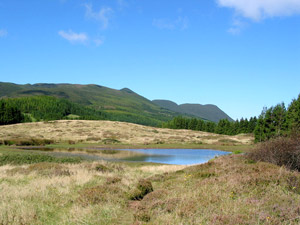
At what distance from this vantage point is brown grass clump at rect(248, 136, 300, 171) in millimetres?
16312

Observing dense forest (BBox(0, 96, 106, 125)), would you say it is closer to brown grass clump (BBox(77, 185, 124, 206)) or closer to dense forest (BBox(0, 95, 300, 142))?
dense forest (BBox(0, 95, 300, 142))

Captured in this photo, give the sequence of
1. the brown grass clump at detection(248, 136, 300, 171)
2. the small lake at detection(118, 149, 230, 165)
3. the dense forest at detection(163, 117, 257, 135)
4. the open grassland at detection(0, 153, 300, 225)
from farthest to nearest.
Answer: the dense forest at detection(163, 117, 257, 135)
the small lake at detection(118, 149, 230, 165)
the brown grass clump at detection(248, 136, 300, 171)
the open grassland at detection(0, 153, 300, 225)

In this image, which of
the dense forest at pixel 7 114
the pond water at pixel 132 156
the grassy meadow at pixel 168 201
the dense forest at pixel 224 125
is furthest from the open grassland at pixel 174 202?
the dense forest at pixel 224 125

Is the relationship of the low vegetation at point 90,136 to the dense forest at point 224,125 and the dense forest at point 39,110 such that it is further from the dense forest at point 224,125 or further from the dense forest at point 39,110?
the dense forest at point 224,125

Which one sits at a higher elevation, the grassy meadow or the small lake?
the grassy meadow

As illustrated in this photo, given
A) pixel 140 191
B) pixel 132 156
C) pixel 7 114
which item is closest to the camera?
pixel 140 191

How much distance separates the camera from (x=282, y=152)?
16.9 meters

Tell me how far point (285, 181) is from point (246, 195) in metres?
2.41

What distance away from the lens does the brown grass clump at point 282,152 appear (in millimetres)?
16312

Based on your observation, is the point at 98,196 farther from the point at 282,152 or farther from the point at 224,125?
the point at 224,125

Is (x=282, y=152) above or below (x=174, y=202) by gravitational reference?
above

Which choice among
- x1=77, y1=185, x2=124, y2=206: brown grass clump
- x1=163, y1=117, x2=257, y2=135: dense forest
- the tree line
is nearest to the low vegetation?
the tree line

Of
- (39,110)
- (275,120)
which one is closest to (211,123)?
(275,120)

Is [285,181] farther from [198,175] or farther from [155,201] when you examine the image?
[155,201]
